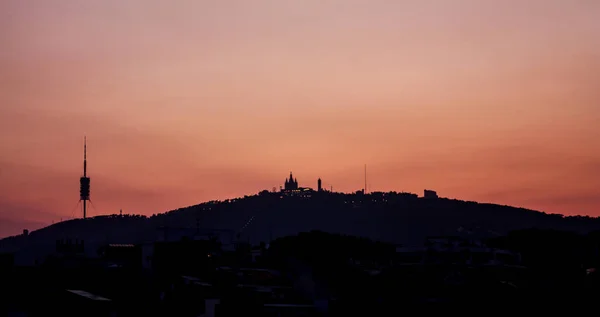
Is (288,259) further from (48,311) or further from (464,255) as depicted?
(48,311)

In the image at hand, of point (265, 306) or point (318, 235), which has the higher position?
point (318, 235)

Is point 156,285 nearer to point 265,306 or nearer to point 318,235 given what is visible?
point 265,306

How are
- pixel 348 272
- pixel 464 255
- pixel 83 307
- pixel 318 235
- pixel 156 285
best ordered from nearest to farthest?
pixel 83 307
pixel 156 285
pixel 348 272
pixel 464 255
pixel 318 235

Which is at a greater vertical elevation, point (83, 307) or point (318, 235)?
point (318, 235)

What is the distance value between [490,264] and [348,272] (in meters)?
16.3

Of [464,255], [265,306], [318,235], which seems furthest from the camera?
[318,235]

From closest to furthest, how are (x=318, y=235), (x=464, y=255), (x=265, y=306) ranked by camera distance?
(x=265, y=306), (x=464, y=255), (x=318, y=235)

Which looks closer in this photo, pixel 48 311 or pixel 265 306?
pixel 48 311

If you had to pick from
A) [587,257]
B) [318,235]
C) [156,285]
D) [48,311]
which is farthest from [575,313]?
[318,235]

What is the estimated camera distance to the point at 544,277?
109 metres

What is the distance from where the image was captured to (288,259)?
387ft

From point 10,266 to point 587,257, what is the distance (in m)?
59.6

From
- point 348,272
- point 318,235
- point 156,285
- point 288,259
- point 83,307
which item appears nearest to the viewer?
point 83,307

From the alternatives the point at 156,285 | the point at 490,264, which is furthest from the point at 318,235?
the point at 156,285
